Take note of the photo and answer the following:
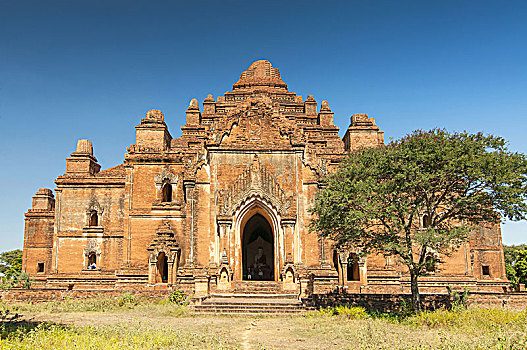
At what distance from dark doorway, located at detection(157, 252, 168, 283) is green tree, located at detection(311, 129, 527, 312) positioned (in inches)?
500

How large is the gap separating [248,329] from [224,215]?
9.97 meters

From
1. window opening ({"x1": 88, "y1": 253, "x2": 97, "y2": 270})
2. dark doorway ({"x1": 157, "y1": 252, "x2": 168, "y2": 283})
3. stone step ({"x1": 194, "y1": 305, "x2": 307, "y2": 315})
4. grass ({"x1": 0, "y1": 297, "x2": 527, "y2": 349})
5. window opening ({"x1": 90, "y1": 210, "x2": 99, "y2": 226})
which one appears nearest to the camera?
grass ({"x1": 0, "y1": 297, "x2": 527, "y2": 349})

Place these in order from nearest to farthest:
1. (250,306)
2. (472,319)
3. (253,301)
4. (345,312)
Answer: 1. (472,319)
2. (345,312)
3. (250,306)
4. (253,301)

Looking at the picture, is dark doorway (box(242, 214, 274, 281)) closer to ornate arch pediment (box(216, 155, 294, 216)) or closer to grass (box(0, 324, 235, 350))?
ornate arch pediment (box(216, 155, 294, 216))

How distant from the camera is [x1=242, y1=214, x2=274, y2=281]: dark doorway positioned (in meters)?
31.9

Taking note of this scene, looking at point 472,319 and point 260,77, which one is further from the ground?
point 260,77

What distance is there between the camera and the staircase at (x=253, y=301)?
2047 cm

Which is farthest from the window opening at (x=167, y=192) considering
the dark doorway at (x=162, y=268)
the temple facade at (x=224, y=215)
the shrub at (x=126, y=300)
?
the shrub at (x=126, y=300)

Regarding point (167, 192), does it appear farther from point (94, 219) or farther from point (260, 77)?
point (260, 77)

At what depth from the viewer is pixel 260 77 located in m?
38.6

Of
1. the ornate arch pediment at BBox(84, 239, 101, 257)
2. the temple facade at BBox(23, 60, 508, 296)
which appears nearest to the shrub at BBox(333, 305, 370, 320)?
the temple facade at BBox(23, 60, 508, 296)

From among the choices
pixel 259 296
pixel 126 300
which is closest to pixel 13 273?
pixel 126 300

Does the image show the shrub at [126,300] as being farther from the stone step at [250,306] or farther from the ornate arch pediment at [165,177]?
the ornate arch pediment at [165,177]

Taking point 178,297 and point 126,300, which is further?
point 178,297
